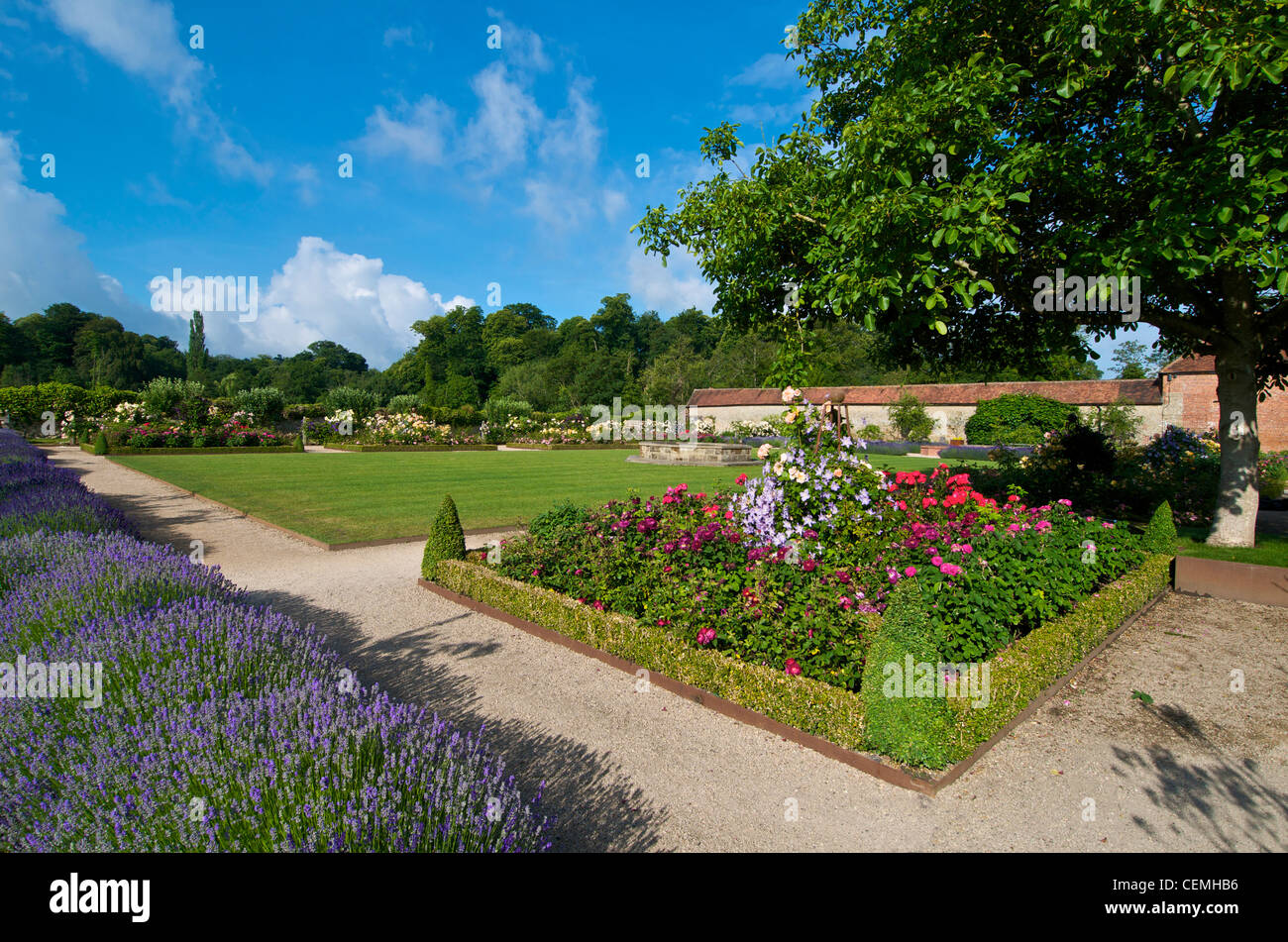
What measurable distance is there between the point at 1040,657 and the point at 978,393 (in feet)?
140

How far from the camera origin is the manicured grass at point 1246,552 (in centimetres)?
756

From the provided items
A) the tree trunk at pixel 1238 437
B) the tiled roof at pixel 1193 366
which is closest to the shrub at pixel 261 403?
the tree trunk at pixel 1238 437

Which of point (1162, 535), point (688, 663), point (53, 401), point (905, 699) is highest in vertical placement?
point (53, 401)

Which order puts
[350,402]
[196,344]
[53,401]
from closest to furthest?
[53,401] < [350,402] < [196,344]

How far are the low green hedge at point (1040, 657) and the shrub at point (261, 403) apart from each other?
1402 inches

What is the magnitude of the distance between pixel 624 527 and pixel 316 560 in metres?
4.89

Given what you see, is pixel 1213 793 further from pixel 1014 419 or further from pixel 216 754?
pixel 1014 419

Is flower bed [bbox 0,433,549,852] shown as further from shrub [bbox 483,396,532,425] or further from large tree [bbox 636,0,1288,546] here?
shrub [bbox 483,396,532,425]

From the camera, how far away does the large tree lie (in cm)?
554

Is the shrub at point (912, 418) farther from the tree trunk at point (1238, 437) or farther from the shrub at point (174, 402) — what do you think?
the shrub at point (174, 402)

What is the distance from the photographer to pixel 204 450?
26312 millimetres

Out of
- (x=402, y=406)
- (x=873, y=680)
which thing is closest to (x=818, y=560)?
(x=873, y=680)
